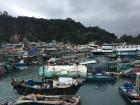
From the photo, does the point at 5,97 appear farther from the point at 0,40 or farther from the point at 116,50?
the point at 0,40

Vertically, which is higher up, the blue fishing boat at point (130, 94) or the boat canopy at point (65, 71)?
the boat canopy at point (65, 71)

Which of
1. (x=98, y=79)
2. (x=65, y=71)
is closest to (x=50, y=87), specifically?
(x=98, y=79)

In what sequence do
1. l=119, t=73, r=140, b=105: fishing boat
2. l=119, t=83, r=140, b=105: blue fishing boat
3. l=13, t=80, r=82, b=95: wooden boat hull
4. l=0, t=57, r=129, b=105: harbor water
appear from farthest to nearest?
l=13, t=80, r=82, b=95: wooden boat hull < l=0, t=57, r=129, b=105: harbor water < l=119, t=73, r=140, b=105: fishing boat < l=119, t=83, r=140, b=105: blue fishing boat

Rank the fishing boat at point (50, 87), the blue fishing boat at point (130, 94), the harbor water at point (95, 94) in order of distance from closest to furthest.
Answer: the blue fishing boat at point (130, 94) < the harbor water at point (95, 94) < the fishing boat at point (50, 87)

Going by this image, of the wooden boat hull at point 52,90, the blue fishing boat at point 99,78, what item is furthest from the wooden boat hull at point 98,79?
the wooden boat hull at point 52,90

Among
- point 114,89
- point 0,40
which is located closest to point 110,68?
point 114,89

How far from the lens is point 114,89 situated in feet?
196

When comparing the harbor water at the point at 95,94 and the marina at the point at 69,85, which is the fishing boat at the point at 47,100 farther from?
the harbor water at the point at 95,94

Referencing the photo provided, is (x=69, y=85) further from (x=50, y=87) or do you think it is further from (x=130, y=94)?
(x=130, y=94)

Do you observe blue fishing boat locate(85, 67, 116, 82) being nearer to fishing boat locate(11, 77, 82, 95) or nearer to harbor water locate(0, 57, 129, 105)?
harbor water locate(0, 57, 129, 105)

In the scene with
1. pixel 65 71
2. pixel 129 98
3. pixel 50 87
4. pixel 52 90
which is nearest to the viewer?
pixel 129 98

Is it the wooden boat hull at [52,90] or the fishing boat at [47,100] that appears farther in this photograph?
the wooden boat hull at [52,90]

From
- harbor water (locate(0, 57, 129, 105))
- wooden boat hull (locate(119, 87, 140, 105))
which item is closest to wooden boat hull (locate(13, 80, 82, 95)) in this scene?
harbor water (locate(0, 57, 129, 105))

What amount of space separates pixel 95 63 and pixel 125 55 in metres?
28.9
